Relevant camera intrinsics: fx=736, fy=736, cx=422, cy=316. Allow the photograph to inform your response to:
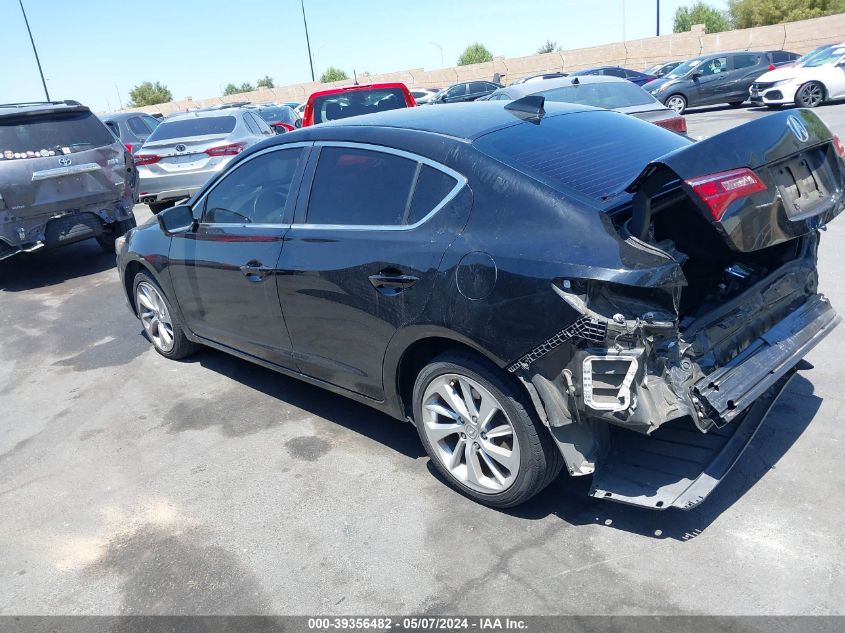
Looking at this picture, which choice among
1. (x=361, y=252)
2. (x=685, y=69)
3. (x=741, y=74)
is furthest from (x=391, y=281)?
(x=685, y=69)

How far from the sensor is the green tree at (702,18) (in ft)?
245

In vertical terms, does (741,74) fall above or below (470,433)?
below

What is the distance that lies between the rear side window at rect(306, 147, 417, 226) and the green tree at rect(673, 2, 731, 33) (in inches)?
3020

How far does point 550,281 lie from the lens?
114 inches

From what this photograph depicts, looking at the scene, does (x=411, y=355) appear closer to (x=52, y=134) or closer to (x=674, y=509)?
(x=674, y=509)

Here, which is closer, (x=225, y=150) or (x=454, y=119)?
(x=454, y=119)

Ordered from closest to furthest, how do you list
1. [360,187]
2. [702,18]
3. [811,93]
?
[360,187] < [811,93] < [702,18]

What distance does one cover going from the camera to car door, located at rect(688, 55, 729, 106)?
22.6 meters

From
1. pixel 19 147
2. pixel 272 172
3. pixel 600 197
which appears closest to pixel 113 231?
pixel 19 147

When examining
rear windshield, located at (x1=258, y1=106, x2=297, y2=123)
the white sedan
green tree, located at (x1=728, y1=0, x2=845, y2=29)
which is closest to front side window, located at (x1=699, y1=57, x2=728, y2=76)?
the white sedan

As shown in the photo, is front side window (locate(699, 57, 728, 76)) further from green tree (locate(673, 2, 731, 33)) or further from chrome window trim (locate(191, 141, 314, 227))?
green tree (locate(673, 2, 731, 33))

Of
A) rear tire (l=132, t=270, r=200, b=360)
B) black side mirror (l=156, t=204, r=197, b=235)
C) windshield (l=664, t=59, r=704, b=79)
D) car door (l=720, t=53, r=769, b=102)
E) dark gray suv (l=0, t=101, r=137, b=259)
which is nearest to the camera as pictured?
black side mirror (l=156, t=204, r=197, b=235)

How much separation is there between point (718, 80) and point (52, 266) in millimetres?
19997

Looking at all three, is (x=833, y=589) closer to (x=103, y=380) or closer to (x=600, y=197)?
(x=600, y=197)
